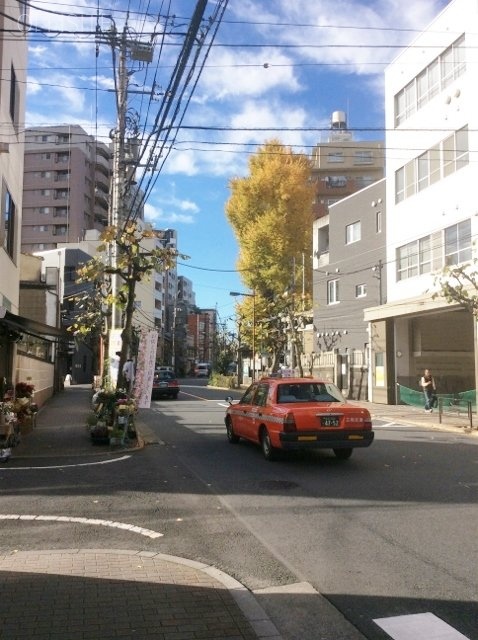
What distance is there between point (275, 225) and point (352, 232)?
9617 millimetres

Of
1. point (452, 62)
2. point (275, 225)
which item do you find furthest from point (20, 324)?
point (275, 225)

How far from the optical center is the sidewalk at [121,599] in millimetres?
3959

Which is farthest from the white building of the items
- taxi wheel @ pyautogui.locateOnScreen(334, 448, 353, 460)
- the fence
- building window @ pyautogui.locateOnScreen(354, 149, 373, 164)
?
building window @ pyautogui.locateOnScreen(354, 149, 373, 164)

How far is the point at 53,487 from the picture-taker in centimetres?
879

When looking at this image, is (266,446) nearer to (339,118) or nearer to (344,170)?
(344,170)

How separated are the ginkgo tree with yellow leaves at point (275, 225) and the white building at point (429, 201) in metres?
14.9

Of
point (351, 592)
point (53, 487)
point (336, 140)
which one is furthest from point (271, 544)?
point (336, 140)

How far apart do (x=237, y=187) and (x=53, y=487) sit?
36966 millimetres

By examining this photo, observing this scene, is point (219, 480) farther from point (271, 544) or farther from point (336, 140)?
point (336, 140)

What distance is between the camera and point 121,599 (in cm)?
446

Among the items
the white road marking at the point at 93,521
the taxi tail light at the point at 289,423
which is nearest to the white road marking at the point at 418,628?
the white road marking at the point at 93,521

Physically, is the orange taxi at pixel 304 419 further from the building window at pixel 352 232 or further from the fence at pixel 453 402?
the building window at pixel 352 232

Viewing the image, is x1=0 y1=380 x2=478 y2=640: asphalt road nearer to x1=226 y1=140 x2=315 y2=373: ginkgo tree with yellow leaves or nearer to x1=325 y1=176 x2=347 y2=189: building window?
x1=226 y1=140 x2=315 y2=373: ginkgo tree with yellow leaves

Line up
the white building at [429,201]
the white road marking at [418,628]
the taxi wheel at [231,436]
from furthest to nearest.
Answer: the white building at [429,201], the taxi wheel at [231,436], the white road marking at [418,628]
